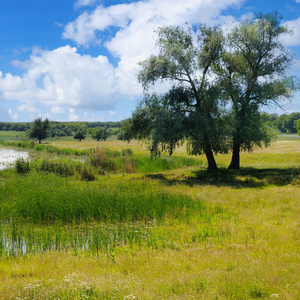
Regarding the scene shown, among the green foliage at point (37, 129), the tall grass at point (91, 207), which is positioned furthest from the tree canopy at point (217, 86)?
the green foliage at point (37, 129)

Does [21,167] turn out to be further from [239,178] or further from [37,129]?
[37,129]

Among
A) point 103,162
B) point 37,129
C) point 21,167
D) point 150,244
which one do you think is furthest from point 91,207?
point 37,129

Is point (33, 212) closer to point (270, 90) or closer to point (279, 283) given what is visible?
point (279, 283)

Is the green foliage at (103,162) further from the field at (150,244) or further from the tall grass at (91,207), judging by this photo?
the tall grass at (91,207)

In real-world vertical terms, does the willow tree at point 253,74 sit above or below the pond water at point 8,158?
above

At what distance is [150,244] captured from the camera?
10.0 meters

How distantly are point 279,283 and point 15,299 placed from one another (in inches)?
228

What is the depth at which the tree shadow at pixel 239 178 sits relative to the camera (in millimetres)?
21689

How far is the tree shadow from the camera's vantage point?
2169cm

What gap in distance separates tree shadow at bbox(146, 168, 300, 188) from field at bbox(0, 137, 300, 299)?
1715 mm

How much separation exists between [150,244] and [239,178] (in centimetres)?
1577

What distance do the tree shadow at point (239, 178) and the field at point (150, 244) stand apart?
172 centimetres

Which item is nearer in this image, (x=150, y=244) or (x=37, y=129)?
(x=150, y=244)

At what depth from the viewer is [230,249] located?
924 cm
